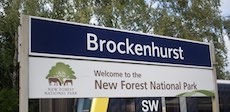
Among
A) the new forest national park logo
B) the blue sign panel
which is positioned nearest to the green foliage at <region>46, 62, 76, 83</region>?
the new forest national park logo

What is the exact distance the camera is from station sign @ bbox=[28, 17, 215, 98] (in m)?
4.13

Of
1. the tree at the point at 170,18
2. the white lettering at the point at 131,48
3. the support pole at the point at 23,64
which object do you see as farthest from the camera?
the tree at the point at 170,18

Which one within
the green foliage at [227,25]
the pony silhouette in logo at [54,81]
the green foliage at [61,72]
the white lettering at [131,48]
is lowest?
the pony silhouette in logo at [54,81]

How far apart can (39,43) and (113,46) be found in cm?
99

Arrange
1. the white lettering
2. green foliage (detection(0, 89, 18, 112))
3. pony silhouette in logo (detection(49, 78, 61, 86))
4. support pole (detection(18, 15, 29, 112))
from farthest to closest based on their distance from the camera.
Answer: green foliage (detection(0, 89, 18, 112)) < the white lettering < pony silhouette in logo (detection(49, 78, 61, 86)) < support pole (detection(18, 15, 29, 112))

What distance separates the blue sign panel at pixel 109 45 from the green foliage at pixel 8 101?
50.6 feet

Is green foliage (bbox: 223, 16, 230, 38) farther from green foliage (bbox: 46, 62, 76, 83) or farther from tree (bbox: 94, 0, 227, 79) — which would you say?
green foliage (bbox: 46, 62, 76, 83)

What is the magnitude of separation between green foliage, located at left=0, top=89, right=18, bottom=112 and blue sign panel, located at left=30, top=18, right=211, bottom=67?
15426mm

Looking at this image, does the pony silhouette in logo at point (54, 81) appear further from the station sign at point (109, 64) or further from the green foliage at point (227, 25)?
the green foliage at point (227, 25)

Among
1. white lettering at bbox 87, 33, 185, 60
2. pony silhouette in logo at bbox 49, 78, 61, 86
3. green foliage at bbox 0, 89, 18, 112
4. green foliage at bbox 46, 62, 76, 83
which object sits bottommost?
green foliage at bbox 0, 89, 18, 112

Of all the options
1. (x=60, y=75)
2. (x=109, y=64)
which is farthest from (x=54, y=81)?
(x=109, y=64)

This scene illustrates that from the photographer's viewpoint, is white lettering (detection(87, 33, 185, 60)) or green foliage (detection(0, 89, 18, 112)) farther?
green foliage (detection(0, 89, 18, 112))

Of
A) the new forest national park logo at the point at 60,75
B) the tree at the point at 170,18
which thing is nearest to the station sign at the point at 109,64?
the new forest national park logo at the point at 60,75

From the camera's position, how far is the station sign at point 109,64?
413 cm
